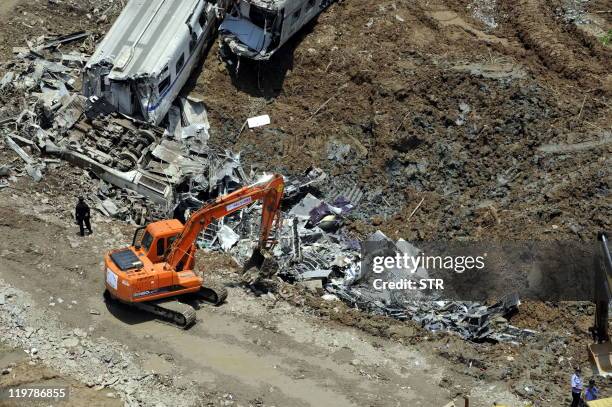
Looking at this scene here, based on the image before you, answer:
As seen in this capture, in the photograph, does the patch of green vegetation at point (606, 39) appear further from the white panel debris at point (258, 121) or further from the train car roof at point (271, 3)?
the white panel debris at point (258, 121)

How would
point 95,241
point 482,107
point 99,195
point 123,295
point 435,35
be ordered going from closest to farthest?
point 123,295, point 95,241, point 99,195, point 482,107, point 435,35

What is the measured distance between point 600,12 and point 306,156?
9.73 m

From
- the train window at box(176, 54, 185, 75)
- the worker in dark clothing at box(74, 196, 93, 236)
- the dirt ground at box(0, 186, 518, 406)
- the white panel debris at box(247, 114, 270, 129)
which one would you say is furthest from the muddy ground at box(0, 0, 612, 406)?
the train window at box(176, 54, 185, 75)

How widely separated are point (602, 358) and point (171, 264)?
27.8 ft

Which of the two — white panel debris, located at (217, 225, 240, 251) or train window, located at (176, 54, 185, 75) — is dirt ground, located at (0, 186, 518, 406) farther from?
train window, located at (176, 54, 185, 75)

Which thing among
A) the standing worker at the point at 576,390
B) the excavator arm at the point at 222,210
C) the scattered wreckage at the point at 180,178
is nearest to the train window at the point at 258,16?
the scattered wreckage at the point at 180,178

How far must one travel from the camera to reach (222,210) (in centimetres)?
1762

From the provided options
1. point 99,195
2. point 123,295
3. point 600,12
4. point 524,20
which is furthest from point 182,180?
point 600,12

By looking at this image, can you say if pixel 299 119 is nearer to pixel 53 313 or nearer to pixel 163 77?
pixel 163 77

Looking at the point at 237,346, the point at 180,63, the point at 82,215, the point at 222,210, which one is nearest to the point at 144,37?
the point at 180,63

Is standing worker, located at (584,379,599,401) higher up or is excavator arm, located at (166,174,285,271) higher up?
excavator arm, located at (166,174,285,271)

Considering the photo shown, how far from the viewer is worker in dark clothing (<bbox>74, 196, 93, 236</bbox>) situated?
744 inches

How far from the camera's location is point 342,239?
2052 centimetres

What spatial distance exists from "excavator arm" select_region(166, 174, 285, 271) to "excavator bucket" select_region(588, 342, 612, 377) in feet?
23.6
